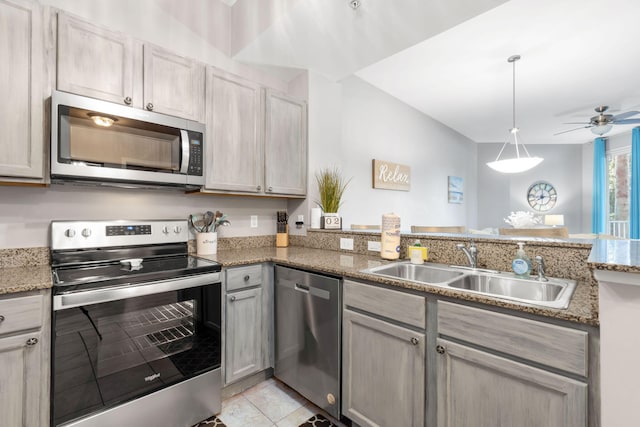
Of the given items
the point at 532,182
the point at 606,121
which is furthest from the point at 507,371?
the point at 532,182

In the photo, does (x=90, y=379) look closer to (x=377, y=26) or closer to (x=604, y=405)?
(x=604, y=405)

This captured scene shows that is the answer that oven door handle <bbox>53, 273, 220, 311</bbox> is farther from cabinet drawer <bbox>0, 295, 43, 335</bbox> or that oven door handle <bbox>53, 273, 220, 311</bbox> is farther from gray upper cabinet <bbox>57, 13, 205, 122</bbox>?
gray upper cabinet <bbox>57, 13, 205, 122</bbox>

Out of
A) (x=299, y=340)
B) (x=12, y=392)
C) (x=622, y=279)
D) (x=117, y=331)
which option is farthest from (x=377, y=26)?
(x=12, y=392)

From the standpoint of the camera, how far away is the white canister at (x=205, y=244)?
2162 millimetres

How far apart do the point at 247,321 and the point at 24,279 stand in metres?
1.11

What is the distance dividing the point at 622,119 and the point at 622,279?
4.53 meters

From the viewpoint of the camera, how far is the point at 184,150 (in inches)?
74.4

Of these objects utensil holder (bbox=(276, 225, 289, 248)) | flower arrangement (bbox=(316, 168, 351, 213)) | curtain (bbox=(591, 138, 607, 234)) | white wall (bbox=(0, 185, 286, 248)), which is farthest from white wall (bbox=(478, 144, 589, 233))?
white wall (bbox=(0, 185, 286, 248))

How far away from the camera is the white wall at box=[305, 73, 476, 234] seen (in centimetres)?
280

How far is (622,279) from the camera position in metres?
0.77

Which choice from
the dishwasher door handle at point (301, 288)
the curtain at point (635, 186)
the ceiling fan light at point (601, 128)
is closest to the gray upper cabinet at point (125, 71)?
the dishwasher door handle at point (301, 288)

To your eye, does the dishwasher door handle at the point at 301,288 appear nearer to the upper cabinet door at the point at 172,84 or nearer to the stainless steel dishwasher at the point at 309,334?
the stainless steel dishwasher at the point at 309,334

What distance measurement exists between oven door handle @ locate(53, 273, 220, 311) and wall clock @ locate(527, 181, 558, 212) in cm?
734

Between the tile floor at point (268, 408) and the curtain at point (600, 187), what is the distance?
22.8 feet
